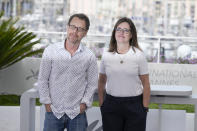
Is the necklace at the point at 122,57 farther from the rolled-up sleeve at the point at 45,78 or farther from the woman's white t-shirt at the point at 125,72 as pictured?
the rolled-up sleeve at the point at 45,78

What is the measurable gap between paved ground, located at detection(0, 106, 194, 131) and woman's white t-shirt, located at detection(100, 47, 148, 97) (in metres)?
2.29

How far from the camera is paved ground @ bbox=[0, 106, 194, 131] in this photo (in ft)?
17.6

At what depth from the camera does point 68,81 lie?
3.01 meters

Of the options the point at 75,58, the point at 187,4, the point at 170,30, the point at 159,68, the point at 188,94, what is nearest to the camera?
the point at 75,58

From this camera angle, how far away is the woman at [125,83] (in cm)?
310

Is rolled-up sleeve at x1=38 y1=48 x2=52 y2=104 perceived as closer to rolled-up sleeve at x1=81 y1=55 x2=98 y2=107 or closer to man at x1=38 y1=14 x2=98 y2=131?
man at x1=38 y1=14 x2=98 y2=131

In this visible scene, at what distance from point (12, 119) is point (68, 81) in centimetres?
301

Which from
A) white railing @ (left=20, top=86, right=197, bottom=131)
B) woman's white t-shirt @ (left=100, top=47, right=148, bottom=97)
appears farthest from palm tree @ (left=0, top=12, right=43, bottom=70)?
woman's white t-shirt @ (left=100, top=47, right=148, bottom=97)

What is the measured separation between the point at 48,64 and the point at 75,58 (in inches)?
7.2

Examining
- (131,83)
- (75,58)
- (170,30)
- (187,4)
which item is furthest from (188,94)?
(187,4)

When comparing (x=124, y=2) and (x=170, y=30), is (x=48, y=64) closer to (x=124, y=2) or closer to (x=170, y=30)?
(x=170, y=30)

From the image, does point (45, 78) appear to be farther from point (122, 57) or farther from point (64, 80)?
point (122, 57)

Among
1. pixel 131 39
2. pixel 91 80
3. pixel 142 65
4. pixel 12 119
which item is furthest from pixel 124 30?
pixel 12 119

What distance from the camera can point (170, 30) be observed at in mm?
28828
